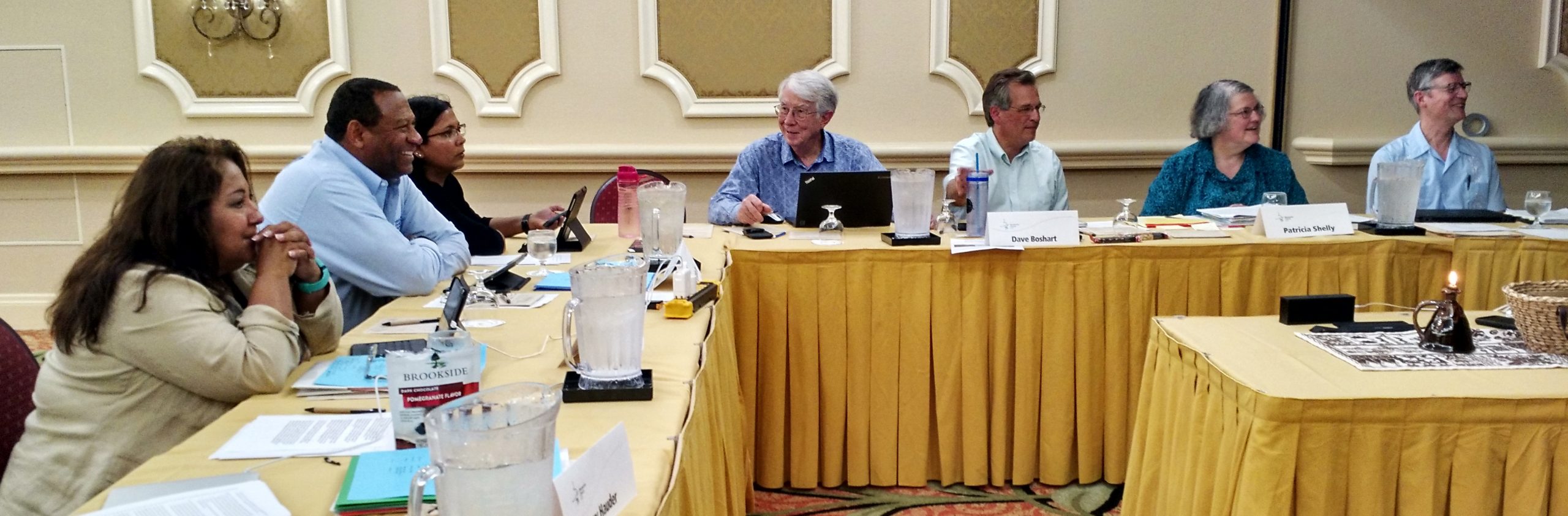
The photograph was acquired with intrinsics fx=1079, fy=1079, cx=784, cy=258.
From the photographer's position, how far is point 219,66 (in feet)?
15.3

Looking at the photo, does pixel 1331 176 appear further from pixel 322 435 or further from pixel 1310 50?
pixel 322 435

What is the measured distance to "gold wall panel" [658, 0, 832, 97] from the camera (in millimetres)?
4648

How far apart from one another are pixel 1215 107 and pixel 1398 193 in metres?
0.88

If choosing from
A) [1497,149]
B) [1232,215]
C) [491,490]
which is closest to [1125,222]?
[1232,215]

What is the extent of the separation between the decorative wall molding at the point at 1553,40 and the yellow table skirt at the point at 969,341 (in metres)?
2.56

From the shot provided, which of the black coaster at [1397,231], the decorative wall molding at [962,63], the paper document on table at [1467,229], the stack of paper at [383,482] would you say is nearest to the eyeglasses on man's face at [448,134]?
the stack of paper at [383,482]

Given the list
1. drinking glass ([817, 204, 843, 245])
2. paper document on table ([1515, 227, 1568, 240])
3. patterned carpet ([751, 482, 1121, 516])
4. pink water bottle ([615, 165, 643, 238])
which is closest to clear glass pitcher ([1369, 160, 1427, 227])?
paper document on table ([1515, 227, 1568, 240])

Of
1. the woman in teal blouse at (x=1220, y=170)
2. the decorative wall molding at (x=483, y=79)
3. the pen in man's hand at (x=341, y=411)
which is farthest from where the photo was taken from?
the decorative wall molding at (x=483, y=79)

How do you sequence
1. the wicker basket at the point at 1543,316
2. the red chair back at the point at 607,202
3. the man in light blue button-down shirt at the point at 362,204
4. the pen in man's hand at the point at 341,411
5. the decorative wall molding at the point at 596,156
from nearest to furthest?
the pen in man's hand at the point at 341,411, the wicker basket at the point at 1543,316, the man in light blue button-down shirt at the point at 362,204, the red chair back at the point at 607,202, the decorative wall molding at the point at 596,156

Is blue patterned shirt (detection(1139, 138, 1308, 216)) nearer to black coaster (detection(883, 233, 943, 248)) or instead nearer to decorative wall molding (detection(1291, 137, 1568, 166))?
decorative wall molding (detection(1291, 137, 1568, 166))

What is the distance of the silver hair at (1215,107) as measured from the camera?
368 cm

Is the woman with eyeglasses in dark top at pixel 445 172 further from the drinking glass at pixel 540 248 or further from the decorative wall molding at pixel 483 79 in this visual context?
the decorative wall molding at pixel 483 79

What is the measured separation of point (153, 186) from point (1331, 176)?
185 inches

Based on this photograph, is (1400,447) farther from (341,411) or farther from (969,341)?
(341,411)
